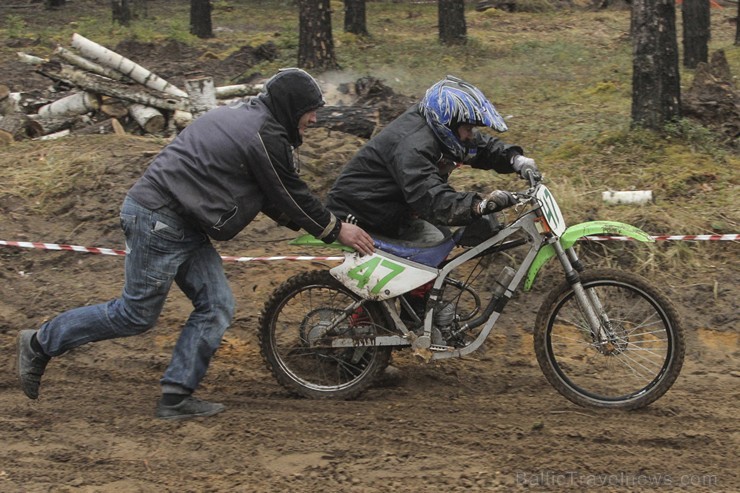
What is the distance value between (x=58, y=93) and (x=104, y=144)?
283cm

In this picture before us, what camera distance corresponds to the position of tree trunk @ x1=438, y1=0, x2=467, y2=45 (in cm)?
1841

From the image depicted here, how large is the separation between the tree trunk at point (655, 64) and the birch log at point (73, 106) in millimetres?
6809

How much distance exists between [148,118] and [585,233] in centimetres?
711

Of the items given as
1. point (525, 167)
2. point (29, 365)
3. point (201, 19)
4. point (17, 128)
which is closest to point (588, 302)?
point (525, 167)

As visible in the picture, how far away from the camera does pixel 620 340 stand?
5.55m

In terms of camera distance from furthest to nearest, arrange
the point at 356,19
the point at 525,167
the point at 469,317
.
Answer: the point at 356,19 < the point at 469,317 < the point at 525,167

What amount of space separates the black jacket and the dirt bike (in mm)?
268

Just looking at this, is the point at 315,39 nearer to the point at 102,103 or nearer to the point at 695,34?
the point at 102,103

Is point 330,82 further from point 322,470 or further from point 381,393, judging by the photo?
point 322,470

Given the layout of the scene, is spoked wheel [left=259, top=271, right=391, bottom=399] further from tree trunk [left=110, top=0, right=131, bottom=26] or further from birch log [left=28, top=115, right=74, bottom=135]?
tree trunk [left=110, top=0, right=131, bottom=26]

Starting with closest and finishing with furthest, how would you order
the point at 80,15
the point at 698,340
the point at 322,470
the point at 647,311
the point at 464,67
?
the point at 322,470, the point at 647,311, the point at 698,340, the point at 464,67, the point at 80,15

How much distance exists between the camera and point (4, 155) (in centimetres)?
1015

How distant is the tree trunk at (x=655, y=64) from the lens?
31.0 ft

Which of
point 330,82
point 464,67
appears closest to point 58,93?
point 330,82
